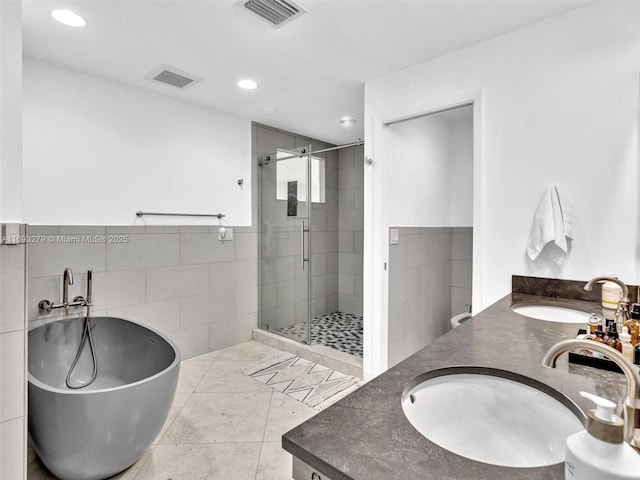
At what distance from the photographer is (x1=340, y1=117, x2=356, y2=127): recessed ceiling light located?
3722mm

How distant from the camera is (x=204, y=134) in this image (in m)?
3.42

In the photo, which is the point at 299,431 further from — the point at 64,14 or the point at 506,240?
the point at 64,14

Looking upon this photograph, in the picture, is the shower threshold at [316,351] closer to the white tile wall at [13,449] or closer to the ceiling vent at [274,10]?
the white tile wall at [13,449]

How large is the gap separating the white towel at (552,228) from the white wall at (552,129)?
0.05m

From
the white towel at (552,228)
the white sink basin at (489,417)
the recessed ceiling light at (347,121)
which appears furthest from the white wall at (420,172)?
the white sink basin at (489,417)

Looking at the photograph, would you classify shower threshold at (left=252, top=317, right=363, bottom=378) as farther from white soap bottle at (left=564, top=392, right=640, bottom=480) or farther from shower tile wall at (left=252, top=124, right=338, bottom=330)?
white soap bottle at (left=564, top=392, right=640, bottom=480)

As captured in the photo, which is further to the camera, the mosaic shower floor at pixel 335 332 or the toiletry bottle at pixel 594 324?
the mosaic shower floor at pixel 335 332

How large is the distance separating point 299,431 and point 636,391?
599 mm

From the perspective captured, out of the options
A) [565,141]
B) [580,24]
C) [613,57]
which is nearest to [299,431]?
[565,141]

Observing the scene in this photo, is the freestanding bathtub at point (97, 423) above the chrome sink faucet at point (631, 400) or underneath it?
underneath

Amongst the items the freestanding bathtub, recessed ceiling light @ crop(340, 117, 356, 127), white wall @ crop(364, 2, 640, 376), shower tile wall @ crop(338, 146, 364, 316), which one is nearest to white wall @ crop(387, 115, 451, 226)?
white wall @ crop(364, 2, 640, 376)

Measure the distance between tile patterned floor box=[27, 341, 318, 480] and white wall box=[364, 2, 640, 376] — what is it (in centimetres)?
153

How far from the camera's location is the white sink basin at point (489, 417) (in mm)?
837

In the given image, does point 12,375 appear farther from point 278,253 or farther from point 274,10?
point 278,253
